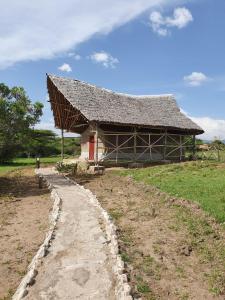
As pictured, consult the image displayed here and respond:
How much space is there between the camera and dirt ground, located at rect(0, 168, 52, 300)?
964 cm

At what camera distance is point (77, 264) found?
9562 millimetres

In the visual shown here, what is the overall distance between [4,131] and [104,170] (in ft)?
24.4

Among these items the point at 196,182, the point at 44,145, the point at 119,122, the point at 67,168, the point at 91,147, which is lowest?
the point at 196,182

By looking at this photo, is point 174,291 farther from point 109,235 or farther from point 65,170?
point 65,170

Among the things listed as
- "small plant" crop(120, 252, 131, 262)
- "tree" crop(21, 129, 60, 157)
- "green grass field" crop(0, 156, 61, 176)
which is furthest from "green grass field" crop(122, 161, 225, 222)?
"tree" crop(21, 129, 60, 157)

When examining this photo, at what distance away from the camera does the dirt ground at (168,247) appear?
872 cm

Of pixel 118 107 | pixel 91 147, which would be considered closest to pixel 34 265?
pixel 118 107

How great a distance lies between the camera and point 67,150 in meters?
51.8

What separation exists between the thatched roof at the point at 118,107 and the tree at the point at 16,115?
3845mm

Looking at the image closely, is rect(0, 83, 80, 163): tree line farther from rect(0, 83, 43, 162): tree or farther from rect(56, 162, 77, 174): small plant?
rect(56, 162, 77, 174): small plant

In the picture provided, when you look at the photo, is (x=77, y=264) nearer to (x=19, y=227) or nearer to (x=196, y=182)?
(x=19, y=227)

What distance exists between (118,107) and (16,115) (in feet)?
30.5

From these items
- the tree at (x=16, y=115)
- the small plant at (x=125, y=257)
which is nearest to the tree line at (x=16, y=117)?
the tree at (x=16, y=115)

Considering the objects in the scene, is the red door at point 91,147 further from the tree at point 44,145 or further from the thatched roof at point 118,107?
the tree at point 44,145
